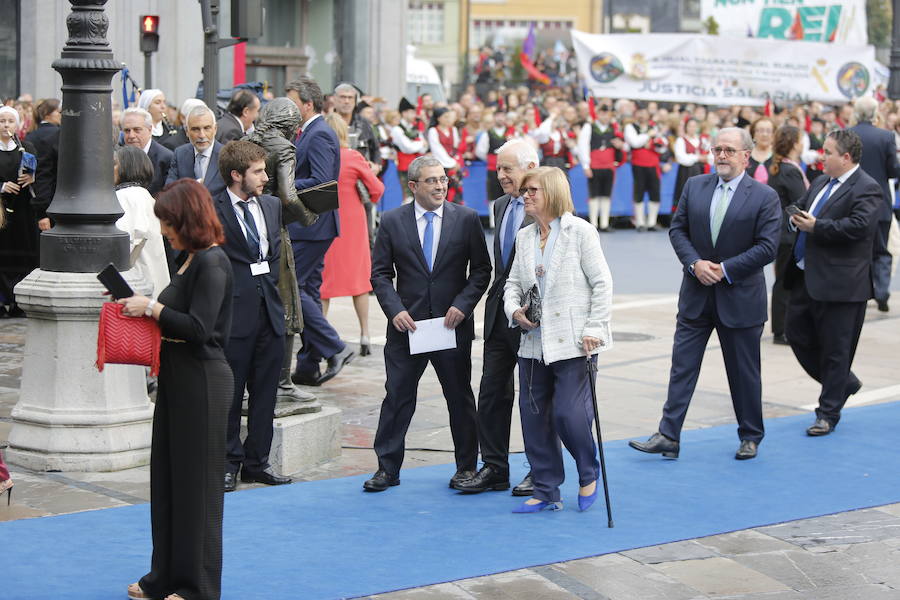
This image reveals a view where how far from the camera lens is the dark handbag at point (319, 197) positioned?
8586mm

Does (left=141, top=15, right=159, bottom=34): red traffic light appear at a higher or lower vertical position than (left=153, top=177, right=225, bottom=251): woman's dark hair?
higher

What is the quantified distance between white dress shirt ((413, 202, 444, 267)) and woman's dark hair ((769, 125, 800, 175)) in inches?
202

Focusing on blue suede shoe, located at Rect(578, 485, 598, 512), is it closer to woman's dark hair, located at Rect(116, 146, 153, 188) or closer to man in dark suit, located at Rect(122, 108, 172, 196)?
woman's dark hair, located at Rect(116, 146, 153, 188)

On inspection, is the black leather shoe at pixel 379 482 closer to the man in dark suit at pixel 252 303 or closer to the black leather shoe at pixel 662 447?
the man in dark suit at pixel 252 303

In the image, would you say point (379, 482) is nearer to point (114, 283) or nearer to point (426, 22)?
point (114, 283)

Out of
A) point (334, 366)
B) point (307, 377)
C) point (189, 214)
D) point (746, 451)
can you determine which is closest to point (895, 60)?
point (334, 366)

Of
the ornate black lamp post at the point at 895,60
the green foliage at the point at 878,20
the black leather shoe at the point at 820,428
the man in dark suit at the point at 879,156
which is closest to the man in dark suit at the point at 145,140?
the black leather shoe at the point at 820,428

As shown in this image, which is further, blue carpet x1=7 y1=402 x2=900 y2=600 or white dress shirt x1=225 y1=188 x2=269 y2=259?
white dress shirt x1=225 y1=188 x2=269 y2=259

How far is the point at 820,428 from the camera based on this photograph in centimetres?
936

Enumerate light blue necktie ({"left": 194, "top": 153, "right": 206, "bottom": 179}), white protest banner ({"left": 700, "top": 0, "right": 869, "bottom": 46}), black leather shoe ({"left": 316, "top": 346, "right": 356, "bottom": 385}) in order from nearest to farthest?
1. light blue necktie ({"left": 194, "top": 153, "right": 206, "bottom": 179})
2. black leather shoe ({"left": 316, "top": 346, "right": 356, "bottom": 385})
3. white protest banner ({"left": 700, "top": 0, "right": 869, "bottom": 46})

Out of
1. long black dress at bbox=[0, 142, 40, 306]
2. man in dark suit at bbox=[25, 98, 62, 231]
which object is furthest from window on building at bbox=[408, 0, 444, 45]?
man in dark suit at bbox=[25, 98, 62, 231]

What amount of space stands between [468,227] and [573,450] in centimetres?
131

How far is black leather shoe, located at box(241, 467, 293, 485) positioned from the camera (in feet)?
25.9

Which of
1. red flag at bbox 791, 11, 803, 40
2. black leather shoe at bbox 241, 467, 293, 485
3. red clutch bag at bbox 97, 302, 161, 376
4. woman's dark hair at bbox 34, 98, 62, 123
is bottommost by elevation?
black leather shoe at bbox 241, 467, 293, 485
